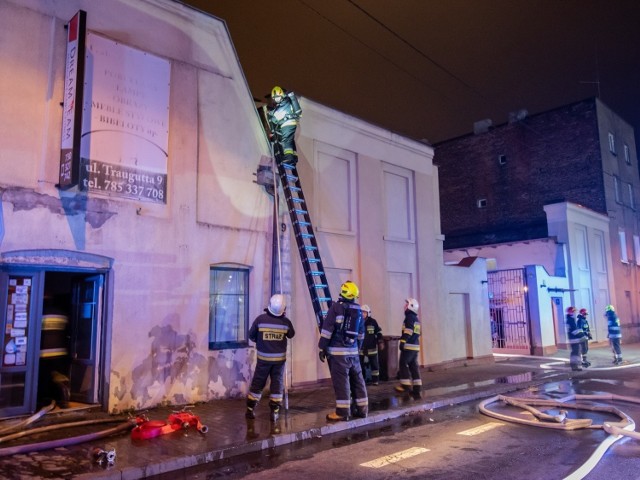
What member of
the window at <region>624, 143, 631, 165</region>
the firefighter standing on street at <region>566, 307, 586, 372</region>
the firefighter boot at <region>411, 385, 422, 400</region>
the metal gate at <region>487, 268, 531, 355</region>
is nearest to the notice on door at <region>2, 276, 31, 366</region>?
the firefighter boot at <region>411, 385, 422, 400</region>

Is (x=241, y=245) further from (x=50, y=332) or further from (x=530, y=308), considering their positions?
(x=530, y=308)

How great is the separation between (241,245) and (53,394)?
14.2 ft

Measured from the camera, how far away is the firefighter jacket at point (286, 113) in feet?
36.4

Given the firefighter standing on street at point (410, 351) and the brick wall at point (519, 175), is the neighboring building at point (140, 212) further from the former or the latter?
the brick wall at point (519, 175)

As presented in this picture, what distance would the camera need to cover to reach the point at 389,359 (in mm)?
12938

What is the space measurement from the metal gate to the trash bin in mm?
10138

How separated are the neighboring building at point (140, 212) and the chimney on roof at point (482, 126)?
22.7 metres

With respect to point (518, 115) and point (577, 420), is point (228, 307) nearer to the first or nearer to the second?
point (577, 420)

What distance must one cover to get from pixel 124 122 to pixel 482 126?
28098 mm

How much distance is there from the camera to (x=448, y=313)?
15.9 metres

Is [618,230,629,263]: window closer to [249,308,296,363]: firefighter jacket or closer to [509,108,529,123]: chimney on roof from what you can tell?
[509,108,529,123]: chimney on roof

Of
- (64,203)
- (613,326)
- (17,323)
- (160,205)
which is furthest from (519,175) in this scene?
(17,323)

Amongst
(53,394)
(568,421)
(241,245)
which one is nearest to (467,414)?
(568,421)

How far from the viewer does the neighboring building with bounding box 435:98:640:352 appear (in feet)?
80.4
